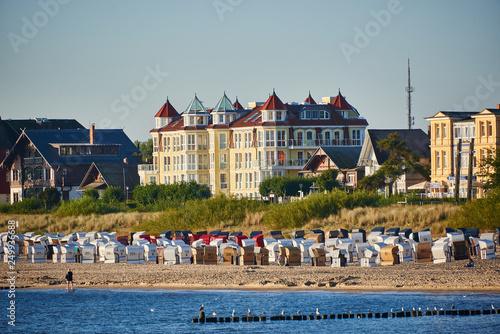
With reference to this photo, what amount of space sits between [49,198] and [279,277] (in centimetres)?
6404

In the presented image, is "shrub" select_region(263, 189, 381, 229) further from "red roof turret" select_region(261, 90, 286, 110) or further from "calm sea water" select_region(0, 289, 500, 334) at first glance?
"red roof turret" select_region(261, 90, 286, 110)

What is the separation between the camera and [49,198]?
106 metres

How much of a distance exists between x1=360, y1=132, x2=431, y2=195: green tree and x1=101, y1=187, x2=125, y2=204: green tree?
29.9 meters

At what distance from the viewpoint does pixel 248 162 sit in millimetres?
101188

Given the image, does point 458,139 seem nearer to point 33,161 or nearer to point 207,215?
point 207,215

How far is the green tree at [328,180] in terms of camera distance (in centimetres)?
8800

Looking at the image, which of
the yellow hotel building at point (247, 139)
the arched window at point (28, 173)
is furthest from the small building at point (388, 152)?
the arched window at point (28, 173)

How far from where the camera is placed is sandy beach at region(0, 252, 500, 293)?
4231 centimetres

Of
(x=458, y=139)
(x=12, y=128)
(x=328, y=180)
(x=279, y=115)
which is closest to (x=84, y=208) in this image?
(x=279, y=115)

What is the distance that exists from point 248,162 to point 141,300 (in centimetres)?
5747

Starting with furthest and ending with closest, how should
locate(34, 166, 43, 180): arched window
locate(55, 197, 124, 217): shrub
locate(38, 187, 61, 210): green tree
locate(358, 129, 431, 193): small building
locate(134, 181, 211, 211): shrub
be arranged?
1. locate(34, 166, 43, 180): arched window
2. locate(38, 187, 61, 210): green tree
3. locate(134, 181, 211, 211): shrub
4. locate(358, 129, 431, 193): small building
5. locate(55, 197, 124, 217): shrub

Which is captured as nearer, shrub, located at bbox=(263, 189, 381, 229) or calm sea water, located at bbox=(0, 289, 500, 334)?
calm sea water, located at bbox=(0, 289, 500, 334)

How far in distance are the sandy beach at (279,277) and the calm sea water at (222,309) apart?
3.65ft

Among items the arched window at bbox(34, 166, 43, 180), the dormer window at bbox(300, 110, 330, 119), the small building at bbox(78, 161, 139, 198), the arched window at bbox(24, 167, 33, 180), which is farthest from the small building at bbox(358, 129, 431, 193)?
the arched window at bbox(24, 167, 33, 180)
